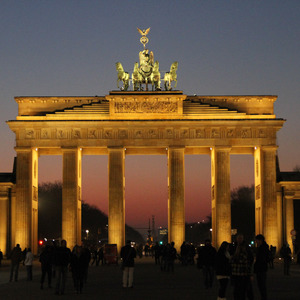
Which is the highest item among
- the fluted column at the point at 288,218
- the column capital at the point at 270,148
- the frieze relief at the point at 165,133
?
the frieze relief at the point at 165,133

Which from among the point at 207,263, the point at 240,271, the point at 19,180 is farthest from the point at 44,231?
the point at 240,271

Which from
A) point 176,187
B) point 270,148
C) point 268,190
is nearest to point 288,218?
point 268,190

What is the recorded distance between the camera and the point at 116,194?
88750 millimetres

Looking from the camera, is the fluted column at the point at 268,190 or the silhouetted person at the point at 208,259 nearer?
the silhouetted person at the point at 208,259

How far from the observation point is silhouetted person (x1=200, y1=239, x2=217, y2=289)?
3704 cm

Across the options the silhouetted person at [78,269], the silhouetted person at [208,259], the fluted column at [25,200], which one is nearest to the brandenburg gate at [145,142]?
the fluted column at [25,200]

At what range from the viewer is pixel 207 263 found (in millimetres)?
37219

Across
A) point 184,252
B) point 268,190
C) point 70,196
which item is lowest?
point 184,252

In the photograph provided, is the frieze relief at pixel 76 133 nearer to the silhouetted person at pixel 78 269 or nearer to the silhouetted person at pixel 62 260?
the silhouetted person at pixel 78 269

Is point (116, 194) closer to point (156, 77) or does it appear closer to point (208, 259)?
point (156, 77)

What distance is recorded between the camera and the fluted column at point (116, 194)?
88188 mm

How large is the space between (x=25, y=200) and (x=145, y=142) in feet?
47.1

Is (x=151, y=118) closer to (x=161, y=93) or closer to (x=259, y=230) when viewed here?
(x=161, y=93)

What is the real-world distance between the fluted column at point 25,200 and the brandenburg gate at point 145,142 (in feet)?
0.35
